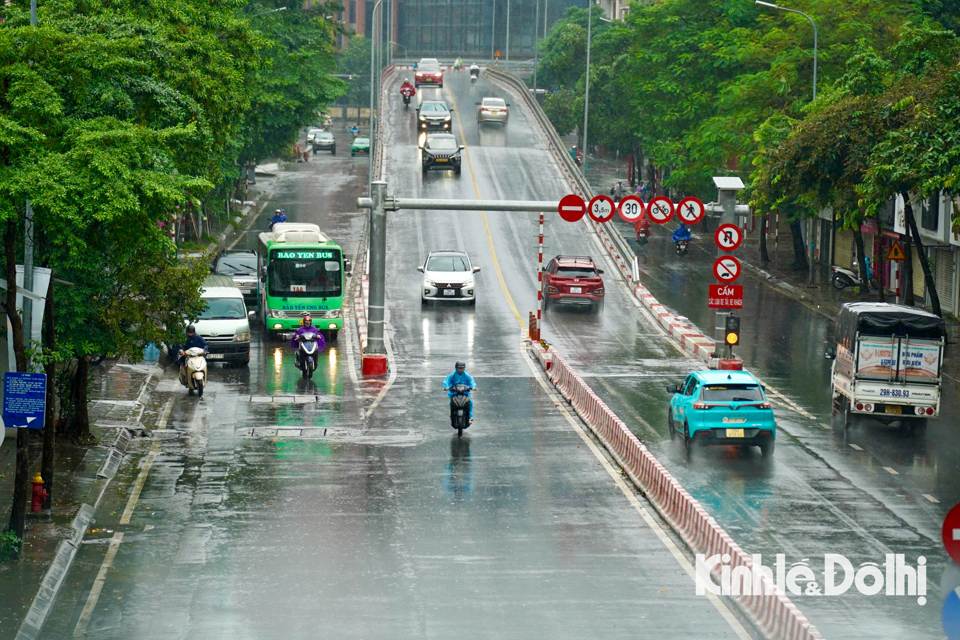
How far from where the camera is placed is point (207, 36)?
1176 inches

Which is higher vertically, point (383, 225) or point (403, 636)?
point (383, 225)

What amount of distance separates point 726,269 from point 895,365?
7.82m

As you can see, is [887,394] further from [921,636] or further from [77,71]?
[77,71]

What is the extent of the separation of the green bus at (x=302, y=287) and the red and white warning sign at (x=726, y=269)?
1205cm

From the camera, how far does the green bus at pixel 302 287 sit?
135 ft

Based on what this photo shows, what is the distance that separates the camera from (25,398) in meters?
18.6

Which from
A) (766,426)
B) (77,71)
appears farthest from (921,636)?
(77,71)

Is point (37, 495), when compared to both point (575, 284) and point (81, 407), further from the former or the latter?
point (575, 284)

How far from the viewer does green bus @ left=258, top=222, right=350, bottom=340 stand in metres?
41.1

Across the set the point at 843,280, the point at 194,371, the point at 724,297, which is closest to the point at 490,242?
the point at 843,280

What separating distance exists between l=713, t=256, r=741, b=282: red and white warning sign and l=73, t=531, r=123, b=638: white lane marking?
64.6 feet

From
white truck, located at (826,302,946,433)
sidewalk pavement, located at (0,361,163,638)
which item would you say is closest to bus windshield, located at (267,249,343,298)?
sidewalk pavement, located at (0,361,163,638)

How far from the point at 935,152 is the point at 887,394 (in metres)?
7.39

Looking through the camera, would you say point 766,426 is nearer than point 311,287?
Yes
